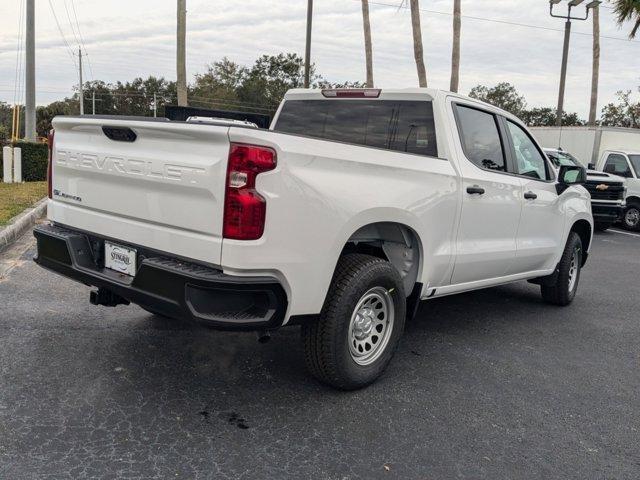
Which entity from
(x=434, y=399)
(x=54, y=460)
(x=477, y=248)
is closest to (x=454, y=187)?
(x=477, y=248)

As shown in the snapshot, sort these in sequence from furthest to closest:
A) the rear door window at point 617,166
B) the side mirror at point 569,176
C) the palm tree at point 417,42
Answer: the palm tree at point 417,42
the rear door window at point 617,166
the side mirror at point 569,176

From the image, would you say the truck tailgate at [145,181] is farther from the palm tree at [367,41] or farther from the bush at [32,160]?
the palm tree at [367,41]

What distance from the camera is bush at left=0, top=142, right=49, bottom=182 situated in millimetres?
14797

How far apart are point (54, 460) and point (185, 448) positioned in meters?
0.60

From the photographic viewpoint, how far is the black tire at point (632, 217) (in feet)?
47.8

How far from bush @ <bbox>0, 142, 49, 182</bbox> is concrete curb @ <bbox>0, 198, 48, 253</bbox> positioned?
5.03m

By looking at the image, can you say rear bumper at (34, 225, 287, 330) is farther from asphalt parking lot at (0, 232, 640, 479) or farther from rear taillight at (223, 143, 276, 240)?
asphalt parking lot at (0, 232, 640, 479)

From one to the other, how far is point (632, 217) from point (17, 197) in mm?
13600

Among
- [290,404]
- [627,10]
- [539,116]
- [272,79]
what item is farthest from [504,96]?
[290,404]

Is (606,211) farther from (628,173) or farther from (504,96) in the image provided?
(504,96)

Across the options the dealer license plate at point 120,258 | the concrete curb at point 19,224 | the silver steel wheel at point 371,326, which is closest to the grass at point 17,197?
the concrete curb at point 19,224

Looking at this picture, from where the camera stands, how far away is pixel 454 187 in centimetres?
429

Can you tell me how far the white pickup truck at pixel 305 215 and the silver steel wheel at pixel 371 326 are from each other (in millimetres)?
10

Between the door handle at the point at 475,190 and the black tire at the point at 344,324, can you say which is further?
the door handle at the point at 475,190
